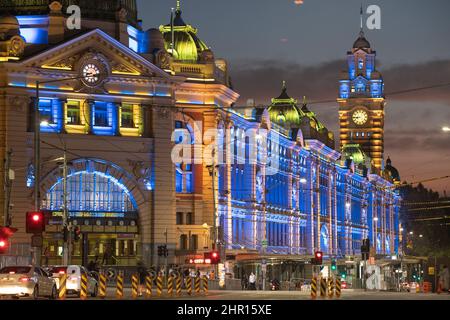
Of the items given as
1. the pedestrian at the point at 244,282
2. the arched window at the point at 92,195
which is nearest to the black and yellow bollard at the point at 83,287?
the arched window at the point at 92,195

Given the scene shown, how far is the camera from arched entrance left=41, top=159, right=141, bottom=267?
111562 mm

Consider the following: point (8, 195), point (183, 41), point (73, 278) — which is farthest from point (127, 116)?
point (73, 278)

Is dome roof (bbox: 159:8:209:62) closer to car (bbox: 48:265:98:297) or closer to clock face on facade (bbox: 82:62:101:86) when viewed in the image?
clock face on facade (bbox: 82:62:101:86)

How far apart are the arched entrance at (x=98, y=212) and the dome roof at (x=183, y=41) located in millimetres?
14754

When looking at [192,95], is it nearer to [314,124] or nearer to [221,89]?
[221,89]

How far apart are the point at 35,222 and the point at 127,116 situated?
50672mm

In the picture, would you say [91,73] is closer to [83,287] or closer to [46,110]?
[46,110]

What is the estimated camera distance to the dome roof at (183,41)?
124 metres

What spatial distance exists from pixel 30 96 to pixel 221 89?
19.2m

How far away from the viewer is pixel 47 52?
109250 millimetres

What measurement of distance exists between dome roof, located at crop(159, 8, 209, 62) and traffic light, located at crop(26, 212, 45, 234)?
57.1 metres

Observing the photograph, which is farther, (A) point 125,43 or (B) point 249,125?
(B) point 249,125

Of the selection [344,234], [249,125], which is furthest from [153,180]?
[344,234]

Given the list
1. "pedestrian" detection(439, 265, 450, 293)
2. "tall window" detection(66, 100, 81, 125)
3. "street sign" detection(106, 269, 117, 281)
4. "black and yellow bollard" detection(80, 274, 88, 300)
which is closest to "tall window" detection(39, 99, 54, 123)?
Result: "tall window" detection(66, 100, 81, 125)
